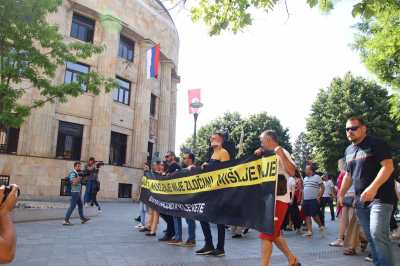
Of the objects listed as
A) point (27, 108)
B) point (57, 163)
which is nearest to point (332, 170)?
point (57, 163)

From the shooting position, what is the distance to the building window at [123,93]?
1105 inches

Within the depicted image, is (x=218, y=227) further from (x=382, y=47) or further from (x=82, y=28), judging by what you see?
(x=82, y=28)

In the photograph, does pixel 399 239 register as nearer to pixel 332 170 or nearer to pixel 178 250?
pixel 178 250

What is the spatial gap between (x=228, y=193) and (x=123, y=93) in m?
24.0

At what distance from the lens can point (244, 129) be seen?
49562 mm

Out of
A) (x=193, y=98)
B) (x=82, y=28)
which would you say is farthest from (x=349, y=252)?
(x=82, y=28)

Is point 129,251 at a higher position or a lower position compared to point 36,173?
lower

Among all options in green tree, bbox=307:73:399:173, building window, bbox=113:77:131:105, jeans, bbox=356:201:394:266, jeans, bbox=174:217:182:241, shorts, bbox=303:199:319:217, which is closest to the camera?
jeans, bbox=356:201:394:266

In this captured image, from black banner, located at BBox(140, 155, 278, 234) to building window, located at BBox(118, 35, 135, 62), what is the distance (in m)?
22.5

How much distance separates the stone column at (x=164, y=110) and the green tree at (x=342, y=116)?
579 inches

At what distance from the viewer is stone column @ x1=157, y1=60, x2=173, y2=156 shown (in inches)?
1284

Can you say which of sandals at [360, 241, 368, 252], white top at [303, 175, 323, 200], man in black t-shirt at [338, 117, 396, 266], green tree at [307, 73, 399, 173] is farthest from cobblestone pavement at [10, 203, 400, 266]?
green tree at [307, 73, 399, 173]

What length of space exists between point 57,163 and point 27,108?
10822 mm

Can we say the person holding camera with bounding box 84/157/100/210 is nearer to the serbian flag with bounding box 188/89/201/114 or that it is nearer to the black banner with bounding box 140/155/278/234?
the serbian flag with bounding box 188/89/201/114
